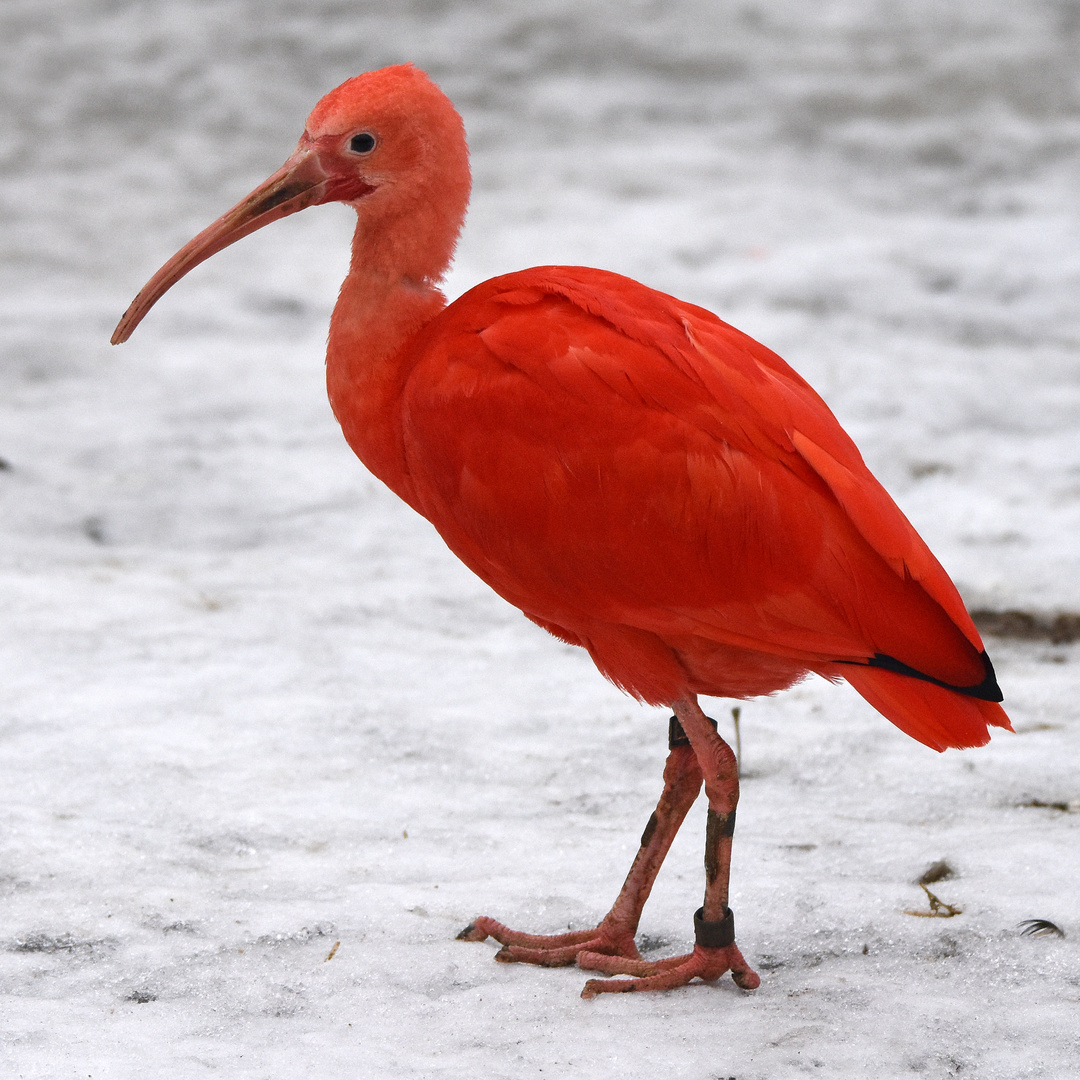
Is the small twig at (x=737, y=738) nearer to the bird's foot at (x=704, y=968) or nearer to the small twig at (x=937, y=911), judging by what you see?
the small twig at (x=937, y=911)

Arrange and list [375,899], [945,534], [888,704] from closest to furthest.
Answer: [888,704], [375,899], [945,534]

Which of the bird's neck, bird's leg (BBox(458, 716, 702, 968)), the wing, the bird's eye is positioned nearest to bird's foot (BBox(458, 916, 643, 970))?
bird's leg (BBox(458, 716, 702, 968))

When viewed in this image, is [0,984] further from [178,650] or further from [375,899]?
[178,650]

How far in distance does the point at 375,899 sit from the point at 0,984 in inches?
29.7

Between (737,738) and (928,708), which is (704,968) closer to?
(928,708)

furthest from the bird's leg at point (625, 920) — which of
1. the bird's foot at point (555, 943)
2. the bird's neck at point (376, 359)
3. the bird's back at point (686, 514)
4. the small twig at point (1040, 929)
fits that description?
the bird's neck at point (376, 359)

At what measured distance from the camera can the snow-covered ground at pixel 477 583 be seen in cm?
271

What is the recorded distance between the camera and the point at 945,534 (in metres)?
4.76

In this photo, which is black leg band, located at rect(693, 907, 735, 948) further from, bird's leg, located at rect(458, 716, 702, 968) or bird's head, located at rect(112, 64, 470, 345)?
bird's head, located at rect(112, 64, 470, 345)

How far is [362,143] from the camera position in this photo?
2.85m

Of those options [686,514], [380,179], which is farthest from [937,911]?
[380,179]

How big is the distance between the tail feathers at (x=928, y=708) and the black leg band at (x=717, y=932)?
52 cm

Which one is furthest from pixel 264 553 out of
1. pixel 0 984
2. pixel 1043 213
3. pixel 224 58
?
pixel 224 58

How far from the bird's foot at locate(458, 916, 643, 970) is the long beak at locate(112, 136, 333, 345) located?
4.46ft
